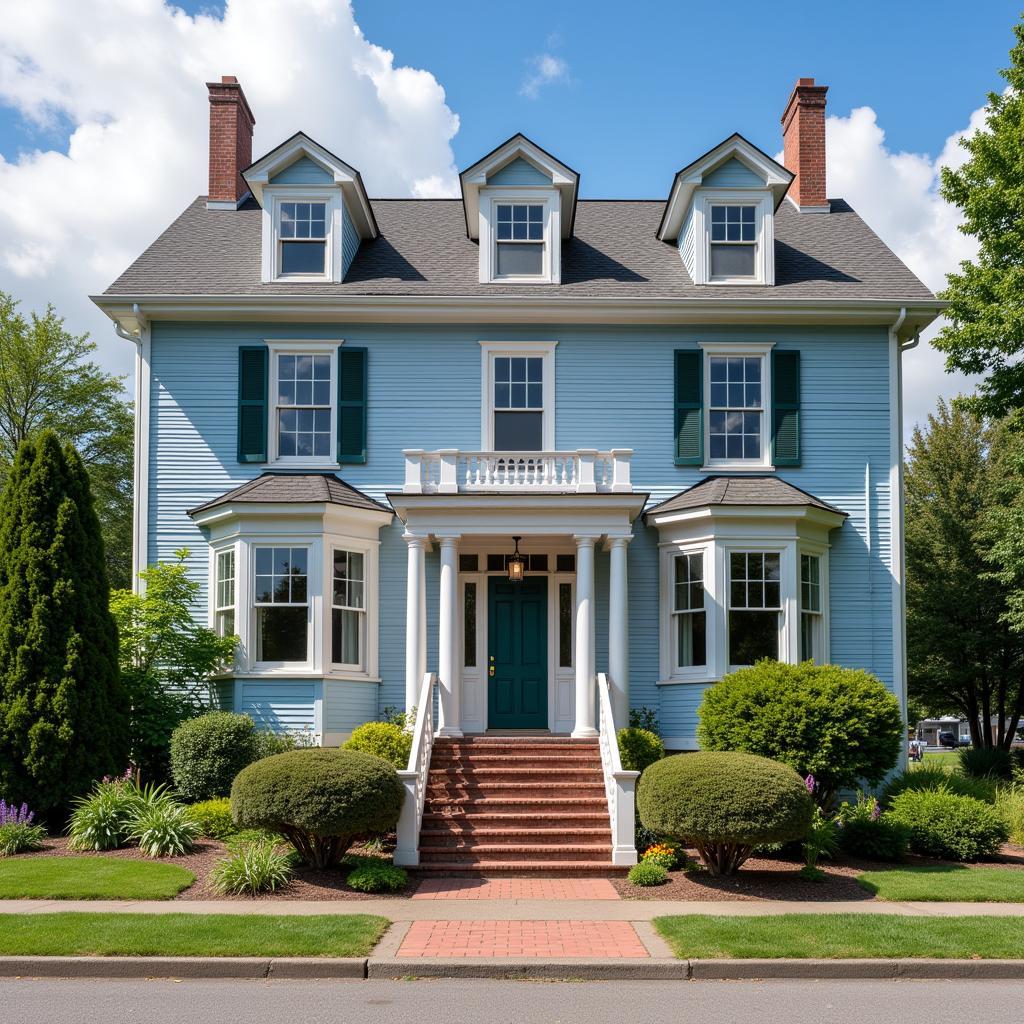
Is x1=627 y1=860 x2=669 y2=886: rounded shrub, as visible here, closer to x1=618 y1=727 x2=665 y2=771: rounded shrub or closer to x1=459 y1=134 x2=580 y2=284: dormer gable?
x1=618 y1=727 x2=665 y2=771: rounded shrub

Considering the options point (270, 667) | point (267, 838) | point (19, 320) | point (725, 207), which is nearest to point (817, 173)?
point (725, 207)

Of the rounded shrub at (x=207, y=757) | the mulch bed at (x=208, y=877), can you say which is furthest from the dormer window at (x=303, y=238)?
the mulch bed at (x=208, y=877)

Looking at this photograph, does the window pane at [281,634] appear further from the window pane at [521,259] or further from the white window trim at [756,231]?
the white window trim at [756,231]

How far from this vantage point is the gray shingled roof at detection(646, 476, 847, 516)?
55.4 feet

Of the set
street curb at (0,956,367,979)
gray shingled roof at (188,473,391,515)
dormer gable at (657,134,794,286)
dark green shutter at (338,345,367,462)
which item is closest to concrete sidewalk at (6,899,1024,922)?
street curb at (0,956,367,979)

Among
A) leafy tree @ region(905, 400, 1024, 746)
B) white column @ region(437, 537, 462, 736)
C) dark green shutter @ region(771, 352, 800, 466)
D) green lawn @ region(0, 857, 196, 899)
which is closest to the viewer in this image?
green lawn @ region(0, 857, 196, 899)

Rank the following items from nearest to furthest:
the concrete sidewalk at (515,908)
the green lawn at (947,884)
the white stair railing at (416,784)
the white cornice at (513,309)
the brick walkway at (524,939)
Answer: the brick walkway at (524,939) < the concrete sidewalk at (515,908) < the green lawn at (947,884) < the white stair railing at (416,784) < the white cornice at (513,309)

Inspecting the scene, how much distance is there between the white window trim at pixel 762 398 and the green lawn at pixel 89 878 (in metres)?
10.3

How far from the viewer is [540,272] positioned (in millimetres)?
18688

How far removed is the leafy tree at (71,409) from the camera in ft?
106

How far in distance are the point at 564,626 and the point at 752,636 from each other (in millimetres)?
3001

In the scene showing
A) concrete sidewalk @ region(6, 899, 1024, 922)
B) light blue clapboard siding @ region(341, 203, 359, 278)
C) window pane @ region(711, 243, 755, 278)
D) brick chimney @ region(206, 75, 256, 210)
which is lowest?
concrete sidewalk @ region(6, 899, 1024, 922)

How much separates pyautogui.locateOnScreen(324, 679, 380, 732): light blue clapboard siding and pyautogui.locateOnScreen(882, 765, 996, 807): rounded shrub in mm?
7872

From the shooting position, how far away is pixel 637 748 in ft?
49.6
